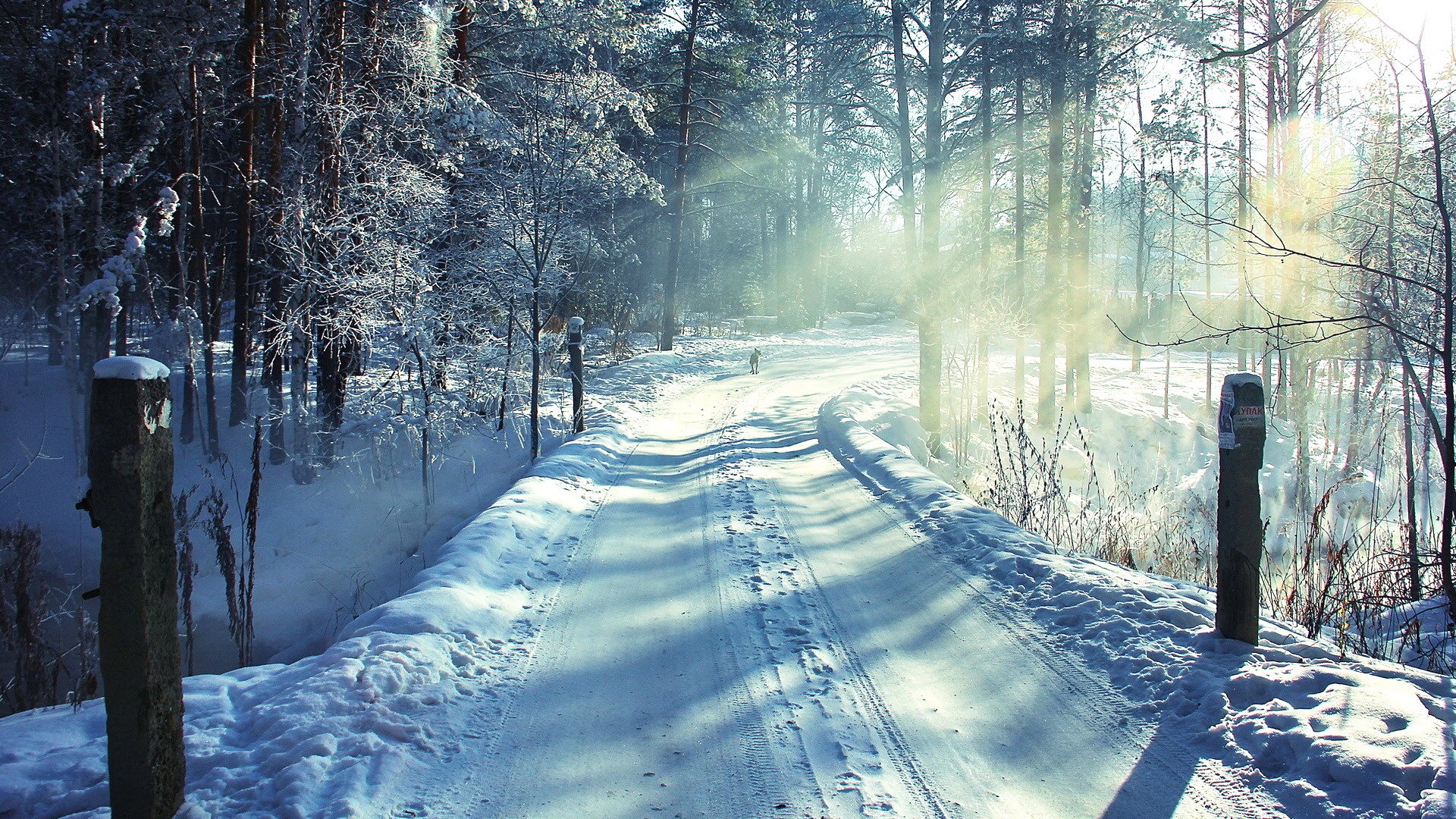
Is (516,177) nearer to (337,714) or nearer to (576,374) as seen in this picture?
(576,374)

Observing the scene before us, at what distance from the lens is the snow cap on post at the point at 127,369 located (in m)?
2.47

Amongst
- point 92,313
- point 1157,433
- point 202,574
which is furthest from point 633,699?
point 92,313

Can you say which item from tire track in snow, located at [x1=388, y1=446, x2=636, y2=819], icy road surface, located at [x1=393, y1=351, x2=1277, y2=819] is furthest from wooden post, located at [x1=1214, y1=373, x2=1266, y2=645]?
tire track in snow, located at [x1=388, y1=446, x2=636, y2=819]

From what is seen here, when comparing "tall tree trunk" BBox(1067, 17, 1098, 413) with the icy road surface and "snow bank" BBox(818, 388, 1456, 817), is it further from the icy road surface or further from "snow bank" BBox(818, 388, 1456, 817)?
"snow bank" BBox(818, 388, 1456, 817)

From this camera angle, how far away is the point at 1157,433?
19078 mm

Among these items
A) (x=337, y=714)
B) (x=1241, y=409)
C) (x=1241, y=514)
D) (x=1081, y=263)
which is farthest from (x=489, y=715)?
(x=1081, y=263)

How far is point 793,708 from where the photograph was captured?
12.1 ft

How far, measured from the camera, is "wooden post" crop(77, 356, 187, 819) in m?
2.50

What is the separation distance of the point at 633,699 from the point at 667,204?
25357mm

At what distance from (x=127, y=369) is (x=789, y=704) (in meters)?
3.07

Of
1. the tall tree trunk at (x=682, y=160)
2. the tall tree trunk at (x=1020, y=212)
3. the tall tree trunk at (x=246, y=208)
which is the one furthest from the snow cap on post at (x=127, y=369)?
the tall tree trunk at (x=682, y=160)

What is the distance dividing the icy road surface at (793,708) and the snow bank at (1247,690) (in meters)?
0.13

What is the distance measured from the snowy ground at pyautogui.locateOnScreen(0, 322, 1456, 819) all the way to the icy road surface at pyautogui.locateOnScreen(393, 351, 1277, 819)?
0.6 inches

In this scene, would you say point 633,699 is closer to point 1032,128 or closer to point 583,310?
point 1032,128
